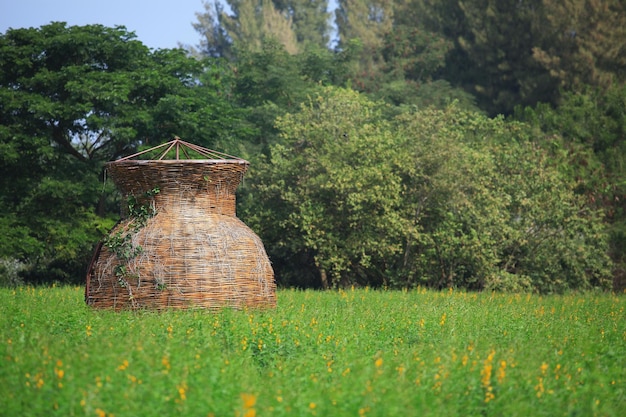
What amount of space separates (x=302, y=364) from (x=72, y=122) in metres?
18.3

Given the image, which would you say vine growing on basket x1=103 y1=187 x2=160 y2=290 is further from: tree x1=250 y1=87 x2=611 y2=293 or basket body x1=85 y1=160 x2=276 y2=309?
tree x1=250 y1=87 x2=611 y2=293

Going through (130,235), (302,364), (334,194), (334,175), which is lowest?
(302,364)

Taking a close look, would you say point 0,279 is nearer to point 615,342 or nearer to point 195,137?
point 195,137

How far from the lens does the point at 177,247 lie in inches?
512

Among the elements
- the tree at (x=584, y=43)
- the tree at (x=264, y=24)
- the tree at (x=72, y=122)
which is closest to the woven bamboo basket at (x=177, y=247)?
the tree at (x=72, y=122)

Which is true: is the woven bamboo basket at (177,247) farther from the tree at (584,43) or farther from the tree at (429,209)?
the tree at (584,43)

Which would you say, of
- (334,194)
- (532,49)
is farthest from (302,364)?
(532,49)

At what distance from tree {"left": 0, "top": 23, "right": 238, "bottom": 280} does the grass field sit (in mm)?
11531

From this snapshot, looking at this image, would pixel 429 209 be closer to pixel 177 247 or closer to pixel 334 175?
pixel 334 175

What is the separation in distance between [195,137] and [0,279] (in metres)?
7.26

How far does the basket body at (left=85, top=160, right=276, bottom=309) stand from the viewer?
1295cm

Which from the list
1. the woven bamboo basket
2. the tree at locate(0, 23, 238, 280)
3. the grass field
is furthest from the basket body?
the tree at locate(0, 23, 238, 280)

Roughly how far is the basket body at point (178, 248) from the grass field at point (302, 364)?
466mm

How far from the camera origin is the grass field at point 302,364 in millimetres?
7285
